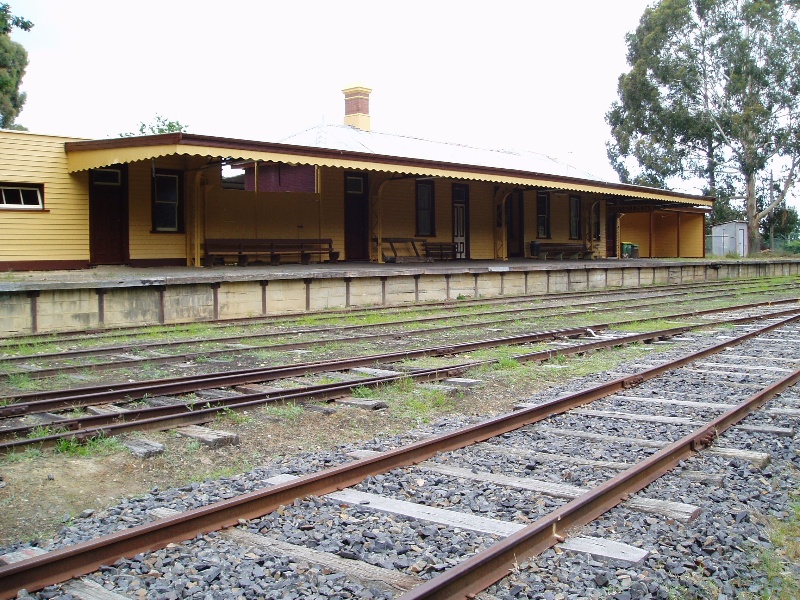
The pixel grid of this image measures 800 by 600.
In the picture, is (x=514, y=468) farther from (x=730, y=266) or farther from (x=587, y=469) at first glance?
(x=730, y=266)

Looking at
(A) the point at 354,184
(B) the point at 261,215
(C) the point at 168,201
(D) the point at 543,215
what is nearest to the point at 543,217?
(D) the point at 543,215

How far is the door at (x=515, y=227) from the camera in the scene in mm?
29750

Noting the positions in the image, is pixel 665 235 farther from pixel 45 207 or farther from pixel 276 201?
pixel 45 207

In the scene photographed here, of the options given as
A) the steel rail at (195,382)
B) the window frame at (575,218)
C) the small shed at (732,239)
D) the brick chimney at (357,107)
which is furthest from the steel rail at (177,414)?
the small shed at (732,239)

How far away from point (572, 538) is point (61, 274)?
47.8 feet

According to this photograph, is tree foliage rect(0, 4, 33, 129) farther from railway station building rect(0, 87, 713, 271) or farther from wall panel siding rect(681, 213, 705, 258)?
wall panel siding rect(681, 213, 705, 258)

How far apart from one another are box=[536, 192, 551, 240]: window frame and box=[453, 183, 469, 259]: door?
4.55 meters

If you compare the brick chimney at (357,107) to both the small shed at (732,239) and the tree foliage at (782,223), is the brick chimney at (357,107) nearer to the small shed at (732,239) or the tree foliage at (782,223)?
the small shed at (732,239)

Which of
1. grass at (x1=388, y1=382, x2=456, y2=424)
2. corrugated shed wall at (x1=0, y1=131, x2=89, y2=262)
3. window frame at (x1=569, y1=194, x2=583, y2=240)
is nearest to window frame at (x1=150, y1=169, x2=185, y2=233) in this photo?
corrugated shed wall at (x1=0, y1=131, x2=89, y2=262)

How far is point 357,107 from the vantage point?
3106cm

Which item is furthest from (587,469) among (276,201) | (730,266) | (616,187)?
(730,266)

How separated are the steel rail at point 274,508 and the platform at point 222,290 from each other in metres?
9.23

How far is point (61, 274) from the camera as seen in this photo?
16219 mm

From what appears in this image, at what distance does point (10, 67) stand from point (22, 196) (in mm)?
26740
